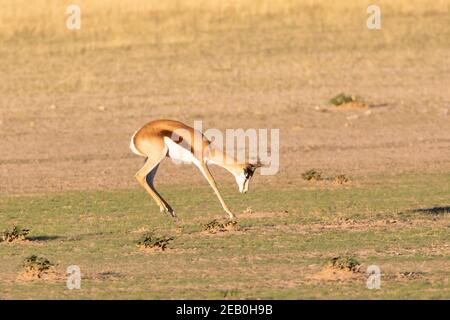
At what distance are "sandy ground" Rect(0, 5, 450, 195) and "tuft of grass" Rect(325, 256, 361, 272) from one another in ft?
22.1

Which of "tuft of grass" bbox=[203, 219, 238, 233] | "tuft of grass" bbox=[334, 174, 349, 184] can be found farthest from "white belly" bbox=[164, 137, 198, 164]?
"tuft of grass" bbox=[334, 174, 349, 184]

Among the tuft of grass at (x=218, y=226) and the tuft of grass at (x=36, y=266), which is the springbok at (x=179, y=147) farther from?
the tuft of grass at (x=36, y=266)

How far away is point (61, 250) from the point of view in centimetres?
1236

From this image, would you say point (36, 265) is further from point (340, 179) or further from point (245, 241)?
point (340, 179)

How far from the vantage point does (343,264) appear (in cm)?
1052

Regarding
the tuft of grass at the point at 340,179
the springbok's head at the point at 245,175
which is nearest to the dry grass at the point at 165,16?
the tuft of grass at the point at 340,179

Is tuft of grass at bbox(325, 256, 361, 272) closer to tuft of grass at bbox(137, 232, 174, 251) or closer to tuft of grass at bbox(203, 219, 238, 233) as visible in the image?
tuft of grass at bbox(137, 232, 174, 251)

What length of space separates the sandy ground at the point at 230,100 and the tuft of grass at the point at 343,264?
6.74 m

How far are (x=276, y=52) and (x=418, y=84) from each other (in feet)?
11.5

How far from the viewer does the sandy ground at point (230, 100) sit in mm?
19016

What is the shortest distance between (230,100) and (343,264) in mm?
13703

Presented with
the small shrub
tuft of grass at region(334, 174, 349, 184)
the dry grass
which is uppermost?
the dry grass

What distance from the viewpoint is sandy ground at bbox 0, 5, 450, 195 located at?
62.4ft
